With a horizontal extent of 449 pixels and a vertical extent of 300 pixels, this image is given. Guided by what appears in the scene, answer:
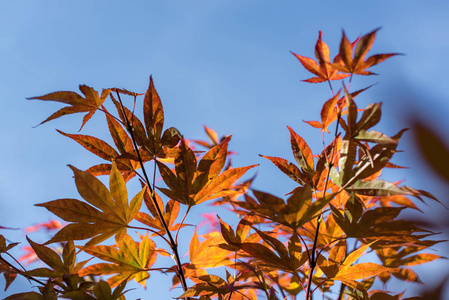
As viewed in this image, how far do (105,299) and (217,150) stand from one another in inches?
13.0

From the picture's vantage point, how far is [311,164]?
2.36 ft

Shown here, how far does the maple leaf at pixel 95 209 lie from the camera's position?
0.63 metres

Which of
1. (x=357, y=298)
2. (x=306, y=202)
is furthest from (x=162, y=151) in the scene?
(x=357, y=298)

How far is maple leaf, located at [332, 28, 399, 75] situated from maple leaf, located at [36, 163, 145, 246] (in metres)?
0.42

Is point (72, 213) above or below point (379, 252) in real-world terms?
above

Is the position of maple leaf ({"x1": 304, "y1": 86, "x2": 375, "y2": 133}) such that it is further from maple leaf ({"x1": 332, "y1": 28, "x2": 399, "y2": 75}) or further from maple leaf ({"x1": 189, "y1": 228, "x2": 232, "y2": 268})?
maple leaf ({"x1": 189, "y1": 228, "x2": 232, "y2": 268})

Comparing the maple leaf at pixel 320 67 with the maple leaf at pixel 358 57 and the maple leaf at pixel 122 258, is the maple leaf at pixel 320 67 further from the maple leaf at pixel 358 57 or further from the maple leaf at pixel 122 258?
the maple leaf at pixel 122 258

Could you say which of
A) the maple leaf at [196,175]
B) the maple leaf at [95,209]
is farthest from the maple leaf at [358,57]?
the maple leaf at [95,209]

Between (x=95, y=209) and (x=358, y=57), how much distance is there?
53 cm

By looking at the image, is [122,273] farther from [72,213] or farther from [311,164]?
[311,164]

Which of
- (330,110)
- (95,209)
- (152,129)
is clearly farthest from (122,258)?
(330,110)

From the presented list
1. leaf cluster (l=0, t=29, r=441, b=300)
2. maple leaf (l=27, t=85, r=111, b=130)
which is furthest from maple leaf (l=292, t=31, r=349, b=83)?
maple leaf (l=27, t=85, r=111, b=130)

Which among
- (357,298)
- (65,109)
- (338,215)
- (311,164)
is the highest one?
(65,109)

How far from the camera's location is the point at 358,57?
61cm
